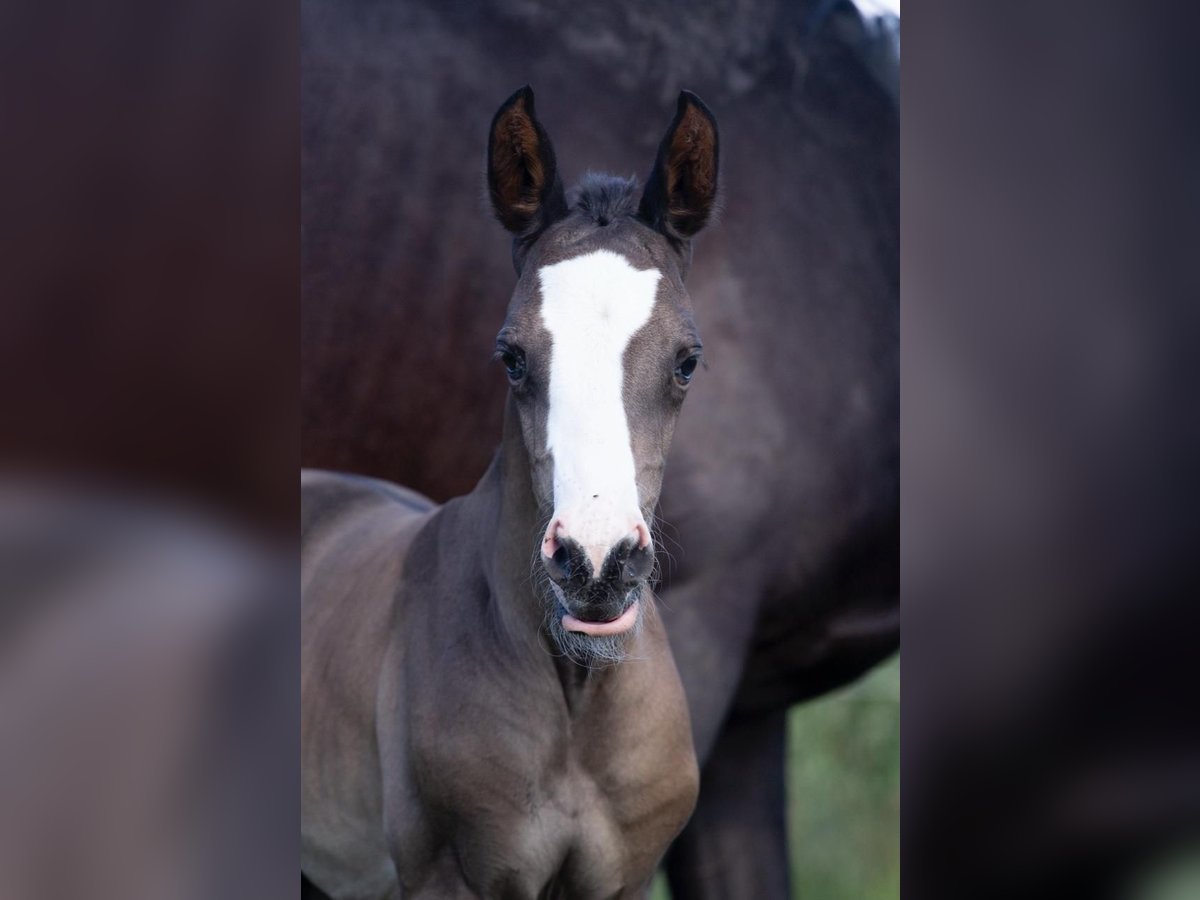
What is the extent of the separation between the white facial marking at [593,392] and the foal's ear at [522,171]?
14cm

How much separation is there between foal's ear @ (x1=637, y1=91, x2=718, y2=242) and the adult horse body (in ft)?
1.73

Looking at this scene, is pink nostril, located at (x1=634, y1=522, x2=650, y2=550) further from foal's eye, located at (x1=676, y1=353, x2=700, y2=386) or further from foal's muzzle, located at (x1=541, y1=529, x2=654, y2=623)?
foal's eye, located at (x1=676, y1=353, x2=700, y2=386)

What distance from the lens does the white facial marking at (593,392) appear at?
1737 millimetres

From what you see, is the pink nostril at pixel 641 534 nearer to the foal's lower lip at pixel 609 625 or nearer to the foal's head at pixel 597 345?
the foal's head at pixel 597 345

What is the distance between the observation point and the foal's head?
5.76ft

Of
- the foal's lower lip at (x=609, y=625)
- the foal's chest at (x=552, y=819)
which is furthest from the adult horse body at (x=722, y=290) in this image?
the foal's lower lip at (x=609, y=625)

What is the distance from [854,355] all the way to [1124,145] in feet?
2.49

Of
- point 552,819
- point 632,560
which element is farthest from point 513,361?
point 552,819

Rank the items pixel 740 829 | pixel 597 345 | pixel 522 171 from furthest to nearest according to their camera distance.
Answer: pixel 740 829 < pixel 522 171 < pixel 597 345

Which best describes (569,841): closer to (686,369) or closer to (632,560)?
(632,560)

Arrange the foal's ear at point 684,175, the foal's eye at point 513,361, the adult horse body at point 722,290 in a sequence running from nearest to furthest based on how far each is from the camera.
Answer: the foal's eye at point 513,361, the foal's ear at point 684,175, the adult horse body at point 722,290

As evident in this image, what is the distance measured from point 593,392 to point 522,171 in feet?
1.42

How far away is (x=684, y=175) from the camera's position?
2.04 m

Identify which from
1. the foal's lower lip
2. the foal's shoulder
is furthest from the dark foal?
the foal's shoulder
